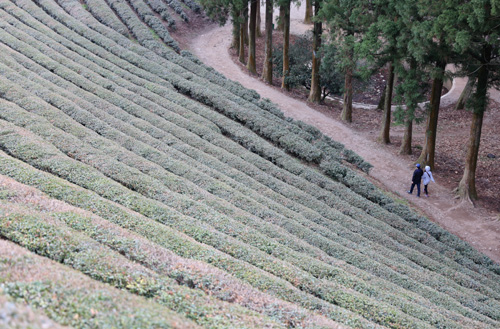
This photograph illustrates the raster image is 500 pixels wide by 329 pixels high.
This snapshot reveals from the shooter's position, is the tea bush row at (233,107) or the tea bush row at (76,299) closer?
the tea bush row at (76,299)

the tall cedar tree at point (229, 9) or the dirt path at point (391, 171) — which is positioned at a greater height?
the tall cedar tree at point (229, 9)

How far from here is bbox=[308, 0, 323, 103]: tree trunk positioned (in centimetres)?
2606

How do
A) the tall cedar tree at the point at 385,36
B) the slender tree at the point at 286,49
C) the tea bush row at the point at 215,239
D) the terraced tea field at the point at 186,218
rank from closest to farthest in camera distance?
the terraced tea field at the point at 186,218, the tea bush row at the point at 215,239, the tall cedar tree at the point at 385,36, the slender tree at the point at 286,49

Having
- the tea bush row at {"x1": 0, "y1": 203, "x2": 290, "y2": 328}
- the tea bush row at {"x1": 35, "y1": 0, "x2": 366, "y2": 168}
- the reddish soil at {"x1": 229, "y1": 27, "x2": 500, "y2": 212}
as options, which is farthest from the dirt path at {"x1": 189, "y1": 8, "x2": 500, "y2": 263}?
the tea bush row at {"x1": 0, "y1": 203, "x2": 290, "y2": 328}

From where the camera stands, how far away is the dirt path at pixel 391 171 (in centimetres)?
1731

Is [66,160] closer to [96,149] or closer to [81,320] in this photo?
[96,149]

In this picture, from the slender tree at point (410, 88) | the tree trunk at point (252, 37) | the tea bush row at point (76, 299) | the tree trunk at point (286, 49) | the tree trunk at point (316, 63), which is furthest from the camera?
the tree trunk at point (252, 37)

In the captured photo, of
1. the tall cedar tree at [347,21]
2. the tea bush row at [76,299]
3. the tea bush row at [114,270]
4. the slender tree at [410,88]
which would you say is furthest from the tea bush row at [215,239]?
the tall cedar tree at [347,21]

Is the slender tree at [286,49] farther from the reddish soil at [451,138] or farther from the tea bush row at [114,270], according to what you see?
the tea bush row at [114,270]

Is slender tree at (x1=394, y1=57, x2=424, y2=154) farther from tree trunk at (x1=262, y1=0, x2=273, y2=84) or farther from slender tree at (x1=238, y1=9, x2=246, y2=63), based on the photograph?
slender tree at (x1=238, y1=9, x2=246, y2=63)

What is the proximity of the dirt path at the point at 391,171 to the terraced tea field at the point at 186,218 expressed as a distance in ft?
5.46

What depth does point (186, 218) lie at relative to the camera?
10.9 m

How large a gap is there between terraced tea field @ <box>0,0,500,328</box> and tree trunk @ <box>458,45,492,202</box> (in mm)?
3326

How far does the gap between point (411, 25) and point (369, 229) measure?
345 inches
